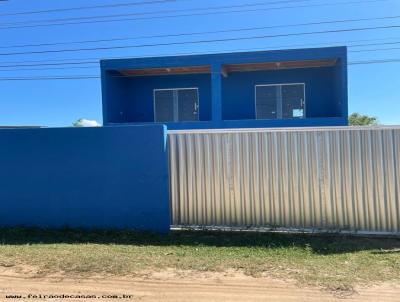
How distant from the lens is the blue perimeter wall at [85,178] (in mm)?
8555

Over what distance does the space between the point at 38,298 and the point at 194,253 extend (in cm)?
255

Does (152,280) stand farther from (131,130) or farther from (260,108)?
(260,108)

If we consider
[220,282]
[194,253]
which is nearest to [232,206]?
[194,253]

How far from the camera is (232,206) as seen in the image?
847cm

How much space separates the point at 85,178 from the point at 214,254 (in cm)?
337

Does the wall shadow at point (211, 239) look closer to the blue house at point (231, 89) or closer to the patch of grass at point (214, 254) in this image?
the patch of grass at point (214, 254)

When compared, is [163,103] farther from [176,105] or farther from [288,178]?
[288,178]

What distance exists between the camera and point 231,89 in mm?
17391

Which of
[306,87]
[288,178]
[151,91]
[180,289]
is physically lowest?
[180,289]

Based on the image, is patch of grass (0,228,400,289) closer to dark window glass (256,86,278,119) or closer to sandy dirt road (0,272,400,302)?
sandy dirt road (0,272,400,302)

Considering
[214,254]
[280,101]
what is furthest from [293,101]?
[214,254]

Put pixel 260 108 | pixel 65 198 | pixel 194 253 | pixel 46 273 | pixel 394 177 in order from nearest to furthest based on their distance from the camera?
pixel 46 273, pixel 194 253, pixel 394 177, pixel 65 198, pixel 260 108

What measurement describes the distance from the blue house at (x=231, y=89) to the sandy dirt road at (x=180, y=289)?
32.6 ft

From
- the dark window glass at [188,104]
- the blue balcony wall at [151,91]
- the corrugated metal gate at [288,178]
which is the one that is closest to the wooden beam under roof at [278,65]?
the blue balcony wall at [151,91]
